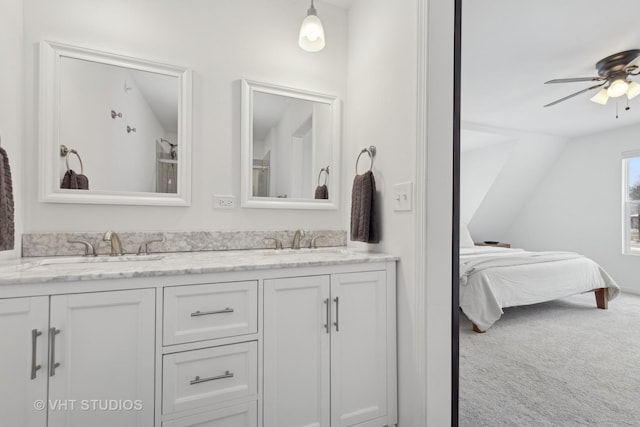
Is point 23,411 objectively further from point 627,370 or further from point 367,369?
point 627,370

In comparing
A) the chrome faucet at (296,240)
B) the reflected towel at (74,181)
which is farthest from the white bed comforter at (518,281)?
the reflected towel at (74,181)

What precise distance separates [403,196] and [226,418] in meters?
1.25

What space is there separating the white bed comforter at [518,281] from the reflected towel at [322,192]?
5.50 ft

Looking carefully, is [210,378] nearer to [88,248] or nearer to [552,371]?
[88,248]

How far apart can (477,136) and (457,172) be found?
3.74 m

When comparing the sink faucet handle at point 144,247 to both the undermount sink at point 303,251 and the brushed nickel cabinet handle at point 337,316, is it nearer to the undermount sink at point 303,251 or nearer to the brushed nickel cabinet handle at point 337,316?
the undermount sink at point 303,251

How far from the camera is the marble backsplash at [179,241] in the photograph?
153 cm

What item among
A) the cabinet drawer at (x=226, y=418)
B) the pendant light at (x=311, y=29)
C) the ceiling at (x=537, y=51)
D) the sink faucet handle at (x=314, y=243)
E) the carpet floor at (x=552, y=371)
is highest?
the ceiling at (x=537, y=51)

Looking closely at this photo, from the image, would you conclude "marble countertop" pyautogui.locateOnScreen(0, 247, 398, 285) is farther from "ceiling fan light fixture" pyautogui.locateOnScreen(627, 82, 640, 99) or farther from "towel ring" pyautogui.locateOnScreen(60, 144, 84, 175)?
"ceiling fan light fixture" pyautogui.locateOnScreen(627, 82, 640, 99)

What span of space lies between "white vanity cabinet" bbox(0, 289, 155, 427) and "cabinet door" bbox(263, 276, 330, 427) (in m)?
0.45

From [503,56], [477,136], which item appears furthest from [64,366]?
[477,136]

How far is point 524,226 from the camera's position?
5.93 m

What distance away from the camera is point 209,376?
1.24 meters

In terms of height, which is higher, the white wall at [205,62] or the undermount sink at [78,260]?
the white wall at [205,62]
